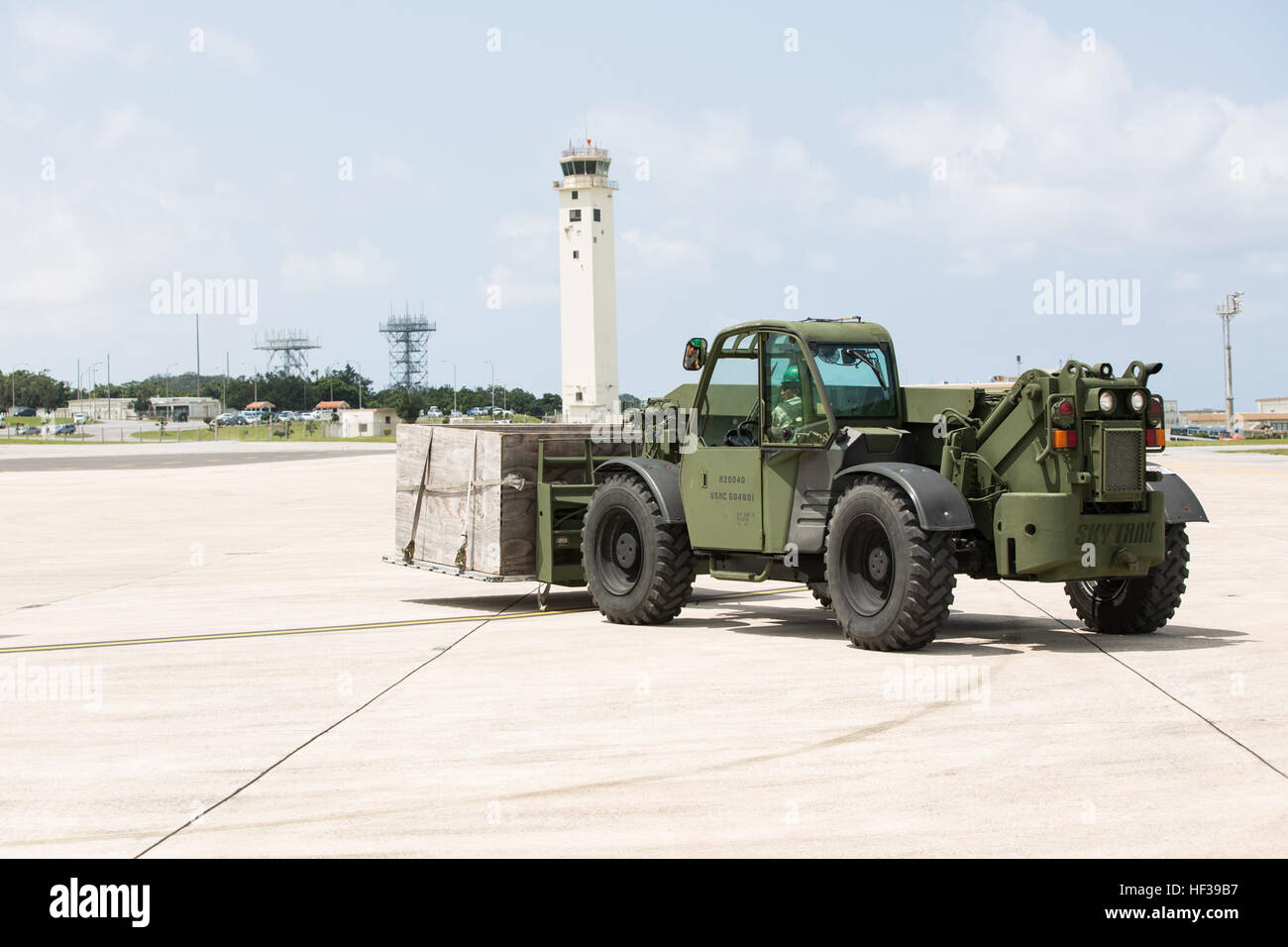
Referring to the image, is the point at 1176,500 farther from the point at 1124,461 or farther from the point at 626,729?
the point at 626,729

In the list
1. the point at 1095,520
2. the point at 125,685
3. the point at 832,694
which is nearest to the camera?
the point at 832,694

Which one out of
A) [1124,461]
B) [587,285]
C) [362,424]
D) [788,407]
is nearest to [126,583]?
[788,407]

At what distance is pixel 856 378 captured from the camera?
11.7m

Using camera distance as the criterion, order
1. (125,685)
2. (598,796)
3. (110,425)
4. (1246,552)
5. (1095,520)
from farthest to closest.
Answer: (110,425)
(1246,552)
(1095,520)
(125,685)
(598,796)

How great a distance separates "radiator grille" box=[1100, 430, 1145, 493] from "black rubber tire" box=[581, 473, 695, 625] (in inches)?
145

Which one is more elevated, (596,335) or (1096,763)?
(596,335)

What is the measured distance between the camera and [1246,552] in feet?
61.5

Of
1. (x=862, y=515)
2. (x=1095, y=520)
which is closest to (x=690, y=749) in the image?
(x=862, y=515)

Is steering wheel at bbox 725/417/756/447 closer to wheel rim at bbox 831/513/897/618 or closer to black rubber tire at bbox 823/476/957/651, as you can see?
black rubber tire at bbox 823/476/957/651

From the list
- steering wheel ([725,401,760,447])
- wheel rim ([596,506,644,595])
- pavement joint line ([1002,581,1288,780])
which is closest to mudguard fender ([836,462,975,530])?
pavement joint line ([1002,581,1288,780])

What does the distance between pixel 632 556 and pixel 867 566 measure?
8.79 feet

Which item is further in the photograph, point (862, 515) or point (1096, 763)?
point (862, 515)
